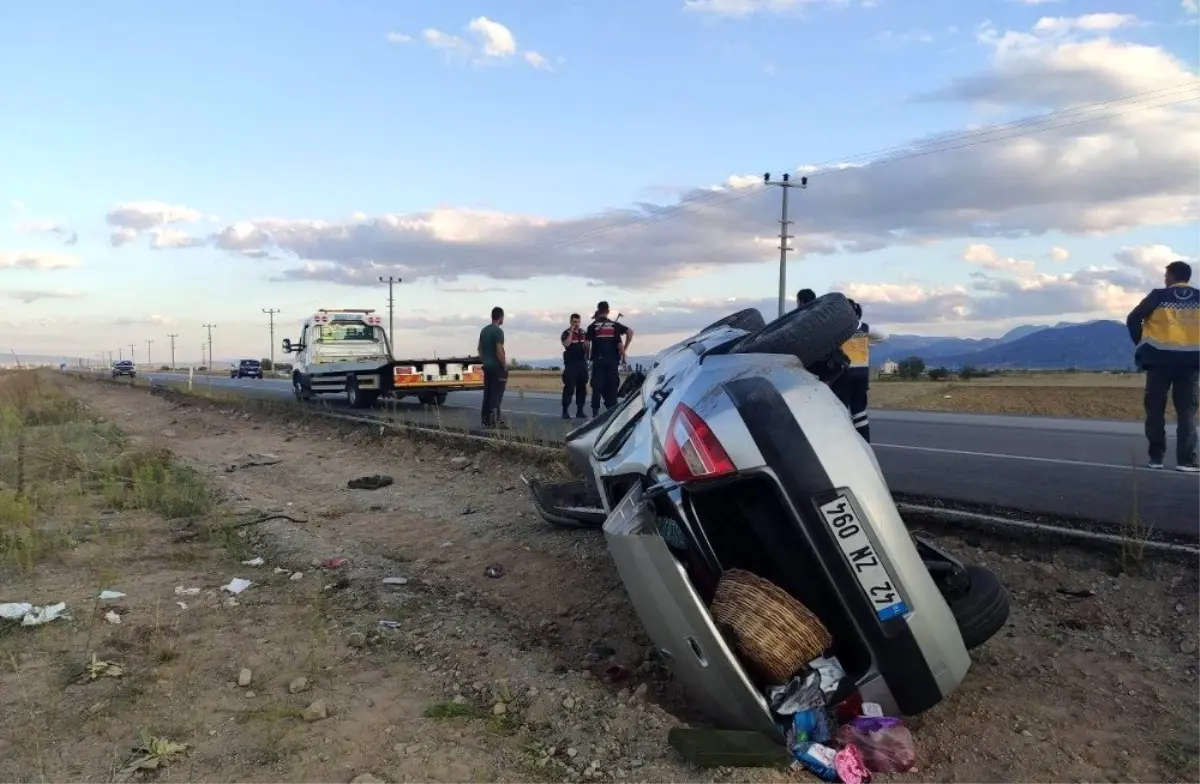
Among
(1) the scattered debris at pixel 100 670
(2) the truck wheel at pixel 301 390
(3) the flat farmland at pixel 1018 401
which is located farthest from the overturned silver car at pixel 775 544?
(2) the truck wheel at pixel 301 390

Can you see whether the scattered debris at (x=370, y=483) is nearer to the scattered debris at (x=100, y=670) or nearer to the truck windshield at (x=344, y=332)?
the scattered debris at (x=100, y=670)

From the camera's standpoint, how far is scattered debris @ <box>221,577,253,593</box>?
554cm

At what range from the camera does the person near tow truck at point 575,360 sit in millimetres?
14625

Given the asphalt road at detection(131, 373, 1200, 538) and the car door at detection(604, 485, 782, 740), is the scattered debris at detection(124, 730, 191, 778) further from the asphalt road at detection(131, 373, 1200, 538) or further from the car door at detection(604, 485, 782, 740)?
the asphalt road at detection(131, 373, 1200, 538)

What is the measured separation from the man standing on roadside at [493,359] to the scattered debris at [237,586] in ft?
24.5

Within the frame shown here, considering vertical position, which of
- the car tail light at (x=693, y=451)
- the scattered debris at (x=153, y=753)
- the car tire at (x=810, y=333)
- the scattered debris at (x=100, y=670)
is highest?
the car tire at (x=810, y=333)

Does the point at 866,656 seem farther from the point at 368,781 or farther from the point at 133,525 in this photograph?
the point at 133,525

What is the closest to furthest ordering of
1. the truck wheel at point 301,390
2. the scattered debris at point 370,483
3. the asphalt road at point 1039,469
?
1. the asphalt road at point 1039,469
2. the scattered debris at point 370,483
3. the truck wheel at point 301,390

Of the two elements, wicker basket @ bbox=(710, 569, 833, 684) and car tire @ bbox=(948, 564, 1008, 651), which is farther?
car tire @ bbox=(948, 564, 1008, 651)

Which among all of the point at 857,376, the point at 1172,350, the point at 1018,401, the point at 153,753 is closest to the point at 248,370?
the point at 1018,401

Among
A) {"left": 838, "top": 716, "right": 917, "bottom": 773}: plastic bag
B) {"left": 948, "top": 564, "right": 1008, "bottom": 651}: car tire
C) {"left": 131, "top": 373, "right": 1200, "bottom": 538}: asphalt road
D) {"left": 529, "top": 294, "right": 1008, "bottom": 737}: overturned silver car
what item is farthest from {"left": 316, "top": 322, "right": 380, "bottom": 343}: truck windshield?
{"left": 838, "top": 716, "right": 917, "bottom": 773}: plastic bag

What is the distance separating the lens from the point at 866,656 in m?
2.90

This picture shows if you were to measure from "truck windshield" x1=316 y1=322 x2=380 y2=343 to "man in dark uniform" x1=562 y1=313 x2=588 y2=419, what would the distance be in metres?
8.16

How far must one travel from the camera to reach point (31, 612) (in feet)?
16.4
